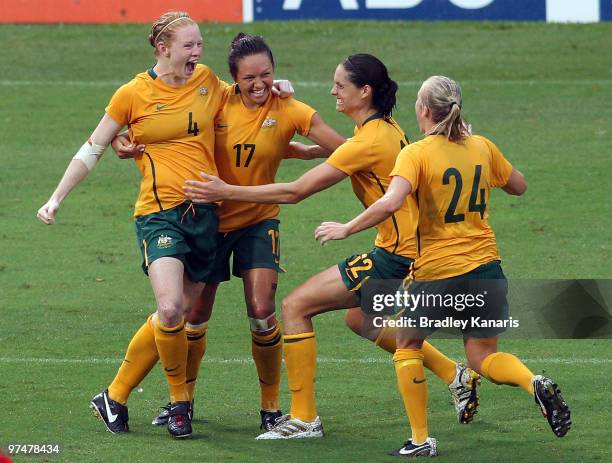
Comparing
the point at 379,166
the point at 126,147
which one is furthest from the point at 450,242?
the point at 126,147

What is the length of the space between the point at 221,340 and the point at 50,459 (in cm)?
324

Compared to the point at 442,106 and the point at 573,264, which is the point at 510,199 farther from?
the point at 442,106

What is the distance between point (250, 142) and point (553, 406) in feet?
7.43

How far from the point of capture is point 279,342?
27.0 feet

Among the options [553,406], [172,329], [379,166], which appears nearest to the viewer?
[553,406]

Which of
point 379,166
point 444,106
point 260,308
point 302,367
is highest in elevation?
point 444,106

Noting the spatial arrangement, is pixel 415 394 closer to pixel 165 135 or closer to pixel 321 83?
pixel 165 135

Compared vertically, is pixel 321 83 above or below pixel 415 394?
above

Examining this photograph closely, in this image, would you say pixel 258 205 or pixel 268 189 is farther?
pixel 258 205

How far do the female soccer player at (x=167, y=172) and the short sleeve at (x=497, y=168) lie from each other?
1.57 metres

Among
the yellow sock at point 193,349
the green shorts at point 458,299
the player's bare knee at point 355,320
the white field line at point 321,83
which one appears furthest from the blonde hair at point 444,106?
the white field line at point 321,83

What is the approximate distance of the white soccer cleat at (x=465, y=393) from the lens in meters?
8.12

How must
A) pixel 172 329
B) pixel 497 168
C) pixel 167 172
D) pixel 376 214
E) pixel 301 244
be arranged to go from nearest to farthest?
pixel 376 214 → pixel 497 168 → pixel 172 329 → pixel 167 172 → pixel 301 244

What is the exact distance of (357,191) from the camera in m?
7.93
